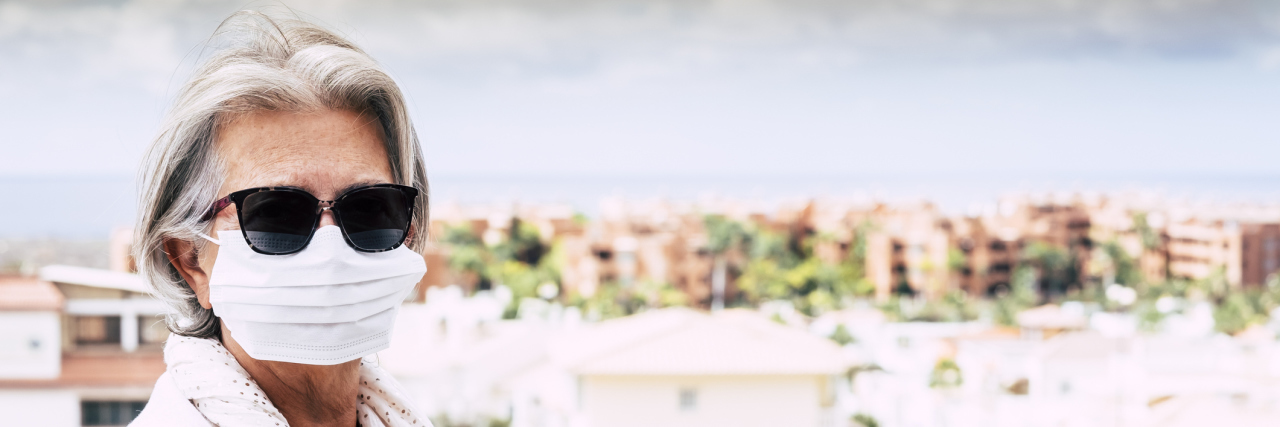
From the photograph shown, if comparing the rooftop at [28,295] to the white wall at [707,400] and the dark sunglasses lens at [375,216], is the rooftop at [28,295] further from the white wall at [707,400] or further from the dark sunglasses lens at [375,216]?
the dark sunglasses lens at [375,216]

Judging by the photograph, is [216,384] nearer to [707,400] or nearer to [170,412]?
[170,412]

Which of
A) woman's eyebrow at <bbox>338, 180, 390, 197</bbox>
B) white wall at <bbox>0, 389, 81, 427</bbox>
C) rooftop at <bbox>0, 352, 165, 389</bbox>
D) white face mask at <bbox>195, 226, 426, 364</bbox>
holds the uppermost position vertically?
woman's eyebrow at <bbox>338, 180, 390, 197</bbox>

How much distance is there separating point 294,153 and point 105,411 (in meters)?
3.00

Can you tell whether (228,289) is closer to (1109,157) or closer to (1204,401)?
(1204,401)

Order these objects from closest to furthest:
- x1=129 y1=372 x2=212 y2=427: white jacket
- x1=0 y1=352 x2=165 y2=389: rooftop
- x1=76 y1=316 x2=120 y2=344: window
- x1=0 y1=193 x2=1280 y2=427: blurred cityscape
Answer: x1=129 y1=372 x2=212 y2=427: white jacket < x1=0 y1=352 x2=165 y2=389: rooftop < x1=76 y1=316 x2=120 y2=344: window < x1=0 y1=193 x2=1280 y2=427: blurred cityscape

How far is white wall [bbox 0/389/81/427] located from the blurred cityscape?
14 millimetres

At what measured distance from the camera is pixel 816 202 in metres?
25.1

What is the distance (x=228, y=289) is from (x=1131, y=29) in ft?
151

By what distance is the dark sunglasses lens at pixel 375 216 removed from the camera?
526mm

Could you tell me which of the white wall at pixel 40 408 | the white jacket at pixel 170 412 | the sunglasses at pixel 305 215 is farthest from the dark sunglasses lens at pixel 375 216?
the white wall at pixel 40 408

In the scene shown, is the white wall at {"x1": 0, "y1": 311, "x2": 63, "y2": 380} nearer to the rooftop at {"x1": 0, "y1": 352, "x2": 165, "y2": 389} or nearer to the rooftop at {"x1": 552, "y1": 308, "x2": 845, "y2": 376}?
the rooftop at {"x1": 0, "y1": 352, "x2": 165, "y2": 389}

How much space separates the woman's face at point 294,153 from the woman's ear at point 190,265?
15 mm

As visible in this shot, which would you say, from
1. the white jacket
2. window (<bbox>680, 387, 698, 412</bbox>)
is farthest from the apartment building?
the white jacket

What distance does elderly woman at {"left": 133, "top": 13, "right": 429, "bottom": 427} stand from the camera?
1.65 feet
